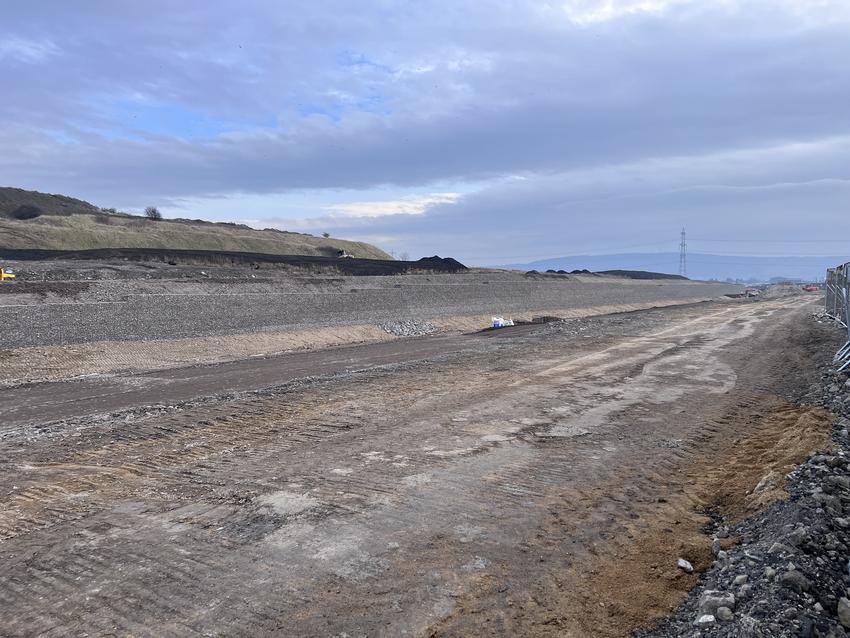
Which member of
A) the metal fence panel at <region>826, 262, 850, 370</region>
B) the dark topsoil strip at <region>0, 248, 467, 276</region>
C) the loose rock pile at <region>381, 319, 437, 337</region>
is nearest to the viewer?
the metal fence panel at <region>826, 262, 850, 370</region>

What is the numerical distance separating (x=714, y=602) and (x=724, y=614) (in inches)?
7.0

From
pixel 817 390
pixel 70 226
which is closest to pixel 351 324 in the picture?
pixel 817 390

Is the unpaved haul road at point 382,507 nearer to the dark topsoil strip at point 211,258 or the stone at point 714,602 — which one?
the stone at point 714,602

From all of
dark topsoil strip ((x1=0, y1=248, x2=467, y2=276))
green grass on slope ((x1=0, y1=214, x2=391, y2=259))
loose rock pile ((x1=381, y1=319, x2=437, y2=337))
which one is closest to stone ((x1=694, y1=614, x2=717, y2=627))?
loose rock pile ((x1=381, y1=319, x2=437, y2=337))

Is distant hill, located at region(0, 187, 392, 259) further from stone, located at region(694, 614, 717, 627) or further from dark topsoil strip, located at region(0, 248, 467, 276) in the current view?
stone, located at region(694, 614, 717, 627)

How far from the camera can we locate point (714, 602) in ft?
12.8

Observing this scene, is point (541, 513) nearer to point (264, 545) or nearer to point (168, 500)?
point (264, 545)

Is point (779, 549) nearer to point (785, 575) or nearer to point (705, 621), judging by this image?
point (785, 575)

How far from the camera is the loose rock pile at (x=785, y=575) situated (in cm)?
350

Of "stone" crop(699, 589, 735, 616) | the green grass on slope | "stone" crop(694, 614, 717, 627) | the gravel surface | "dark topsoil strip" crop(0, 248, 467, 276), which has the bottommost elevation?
"stone" crop(694, 614, 717, 627)

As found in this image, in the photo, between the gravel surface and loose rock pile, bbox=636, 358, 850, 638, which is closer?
loose rock pile, bbox=636, 358, 850, 638

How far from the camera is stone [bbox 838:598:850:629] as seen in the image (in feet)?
11.4

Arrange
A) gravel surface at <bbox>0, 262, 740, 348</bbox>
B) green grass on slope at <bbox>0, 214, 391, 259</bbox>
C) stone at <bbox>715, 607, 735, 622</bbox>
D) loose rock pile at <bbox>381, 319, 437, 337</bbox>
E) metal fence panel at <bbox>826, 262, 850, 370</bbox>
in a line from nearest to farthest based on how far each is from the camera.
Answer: stone at <bbox>715, 607, 735, 622</bbox>
metal fence panel at <bbox>826, 262, 850, 370</bbox>
gravel surface at <bbox>0, 262, 740, 348</bbox>
loose rock pile at <bbox>381, 319, 437, 337</bbox>
green grass on slope at <bbox>0, 214, 391, 259</bbox>

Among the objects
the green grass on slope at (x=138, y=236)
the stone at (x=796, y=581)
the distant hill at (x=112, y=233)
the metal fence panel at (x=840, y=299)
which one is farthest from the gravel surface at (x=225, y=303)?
the distant hill at (x=112, y=233)
